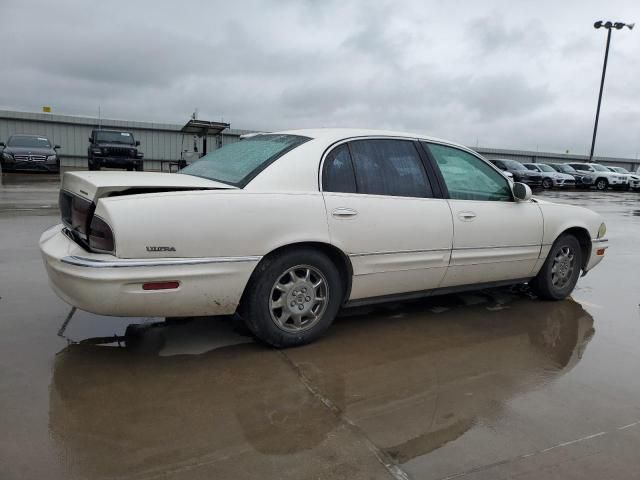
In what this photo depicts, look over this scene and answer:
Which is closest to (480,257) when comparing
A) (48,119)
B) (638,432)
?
(638,432)

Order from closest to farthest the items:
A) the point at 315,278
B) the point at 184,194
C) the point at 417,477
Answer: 1. the point at 417,477
2. the point at 184,194
3. the point at 315,278

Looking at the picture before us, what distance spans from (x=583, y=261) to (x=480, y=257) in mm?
1577

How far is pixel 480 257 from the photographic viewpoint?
4371 mm

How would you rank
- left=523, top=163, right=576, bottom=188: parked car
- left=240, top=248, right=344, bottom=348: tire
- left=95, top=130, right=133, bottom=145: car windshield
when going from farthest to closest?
left=523, top=163, right=576, bottom=188: parked car → left=95, top=130, right=133, bottom=145: car windshield → left=240, top=248, right=344, bottom=348: tire

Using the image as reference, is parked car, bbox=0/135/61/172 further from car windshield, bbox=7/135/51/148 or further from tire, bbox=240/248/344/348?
tire, bbox=240/248/344/348

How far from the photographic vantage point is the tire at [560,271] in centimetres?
500

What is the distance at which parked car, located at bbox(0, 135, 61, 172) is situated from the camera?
58.9ft

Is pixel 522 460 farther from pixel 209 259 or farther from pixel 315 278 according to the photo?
pixel 209 259

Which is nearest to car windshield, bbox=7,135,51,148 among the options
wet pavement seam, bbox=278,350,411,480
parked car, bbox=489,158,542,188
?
wet pavement seam, bbox=278,350,411,480

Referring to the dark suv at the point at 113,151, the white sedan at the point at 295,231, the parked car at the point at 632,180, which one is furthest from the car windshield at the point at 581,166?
the white sedan at the point at 295,231

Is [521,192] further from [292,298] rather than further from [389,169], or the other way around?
[292,298]

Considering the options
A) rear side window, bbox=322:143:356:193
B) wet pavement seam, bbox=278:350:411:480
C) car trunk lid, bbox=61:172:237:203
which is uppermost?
rear side window, bbox=322:143:356:193

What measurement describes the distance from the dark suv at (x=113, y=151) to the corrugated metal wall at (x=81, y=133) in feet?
→ 13.0

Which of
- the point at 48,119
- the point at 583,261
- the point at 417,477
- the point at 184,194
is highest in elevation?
the point at 48,119
